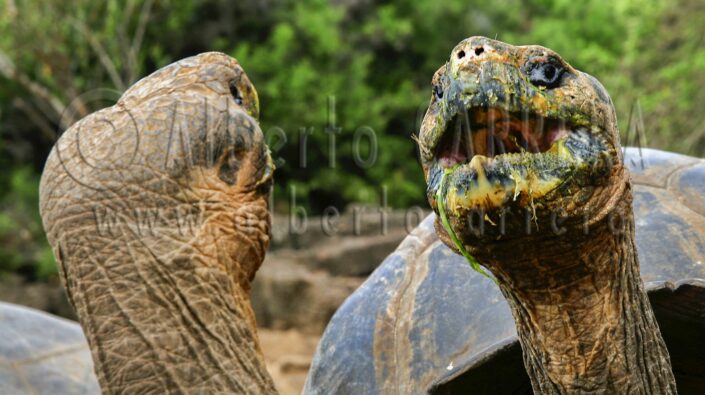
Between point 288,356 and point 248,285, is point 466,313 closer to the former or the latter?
point 248,285

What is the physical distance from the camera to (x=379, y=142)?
1151 centimetres

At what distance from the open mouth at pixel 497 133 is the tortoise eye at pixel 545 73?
6cm

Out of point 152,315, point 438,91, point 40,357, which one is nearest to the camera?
point 438,91

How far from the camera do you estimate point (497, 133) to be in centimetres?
148

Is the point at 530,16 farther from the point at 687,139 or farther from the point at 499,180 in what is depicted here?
the point at 499,180

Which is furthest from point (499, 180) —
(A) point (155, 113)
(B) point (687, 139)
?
(B) point (687, 139)

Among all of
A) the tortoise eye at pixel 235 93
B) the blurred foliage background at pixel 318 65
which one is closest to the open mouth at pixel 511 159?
the tortoise eye at pixel 235 93

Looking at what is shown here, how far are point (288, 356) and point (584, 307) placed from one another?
6.42 meters

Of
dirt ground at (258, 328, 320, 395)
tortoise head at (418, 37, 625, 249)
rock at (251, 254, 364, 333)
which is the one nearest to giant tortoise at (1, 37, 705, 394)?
tortoise head at (418, 37, 625, 249)

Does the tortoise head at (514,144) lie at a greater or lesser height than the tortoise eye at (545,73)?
lesser

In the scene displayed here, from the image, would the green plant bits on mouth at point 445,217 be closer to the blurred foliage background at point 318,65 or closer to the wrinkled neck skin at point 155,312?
the wrinkled neck skin at point 155,312

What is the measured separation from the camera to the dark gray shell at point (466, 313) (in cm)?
212

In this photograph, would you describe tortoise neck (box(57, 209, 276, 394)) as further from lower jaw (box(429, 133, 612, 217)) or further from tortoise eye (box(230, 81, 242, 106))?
lower jaw (box(429, 133, 612, 217))

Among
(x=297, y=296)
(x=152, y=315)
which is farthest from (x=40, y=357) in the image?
(x=297, y=296)
